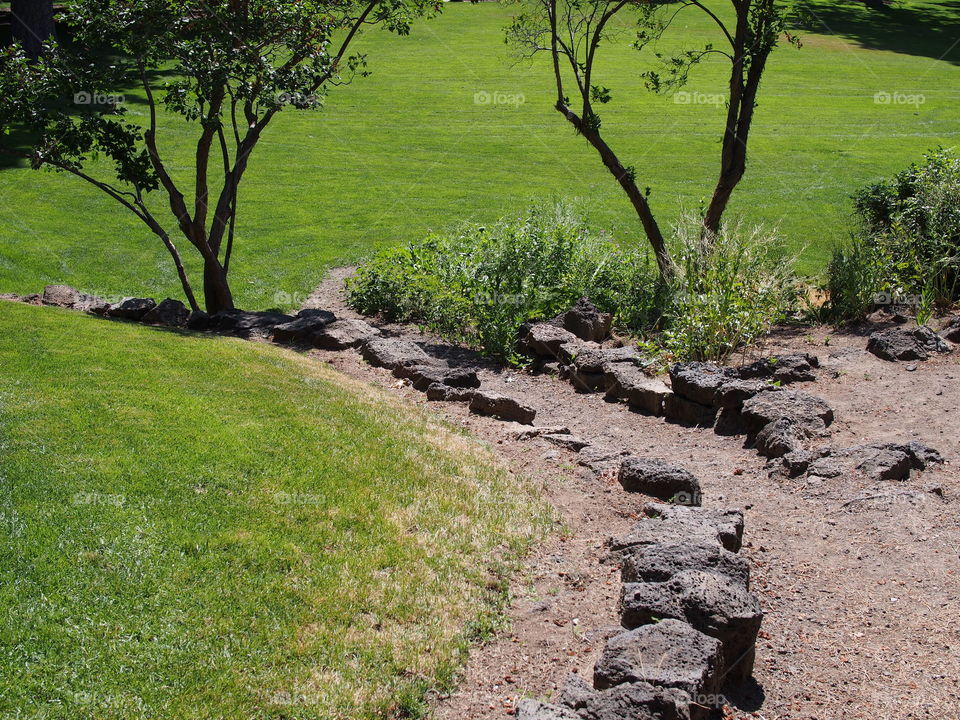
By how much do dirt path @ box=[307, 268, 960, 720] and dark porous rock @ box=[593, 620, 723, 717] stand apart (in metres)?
0.33

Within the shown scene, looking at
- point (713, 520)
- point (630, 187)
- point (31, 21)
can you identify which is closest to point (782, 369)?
point (713, 520)

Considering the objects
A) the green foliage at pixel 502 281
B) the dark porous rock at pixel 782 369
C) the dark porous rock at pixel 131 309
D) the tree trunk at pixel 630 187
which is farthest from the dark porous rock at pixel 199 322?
the dark porous rock at pixel 782 369

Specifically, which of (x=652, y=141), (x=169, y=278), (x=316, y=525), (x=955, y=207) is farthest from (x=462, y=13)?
(x=316, y=525)

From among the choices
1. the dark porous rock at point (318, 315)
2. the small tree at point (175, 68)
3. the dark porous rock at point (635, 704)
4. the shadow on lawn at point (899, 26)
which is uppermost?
the shadow on lawn at point (899, 26)

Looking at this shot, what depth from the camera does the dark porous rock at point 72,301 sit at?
44.4 feet

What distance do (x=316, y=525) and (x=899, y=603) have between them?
3.89 metres

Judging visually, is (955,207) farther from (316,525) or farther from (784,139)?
(784,139)

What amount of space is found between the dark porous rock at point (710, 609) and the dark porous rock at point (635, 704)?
658 millimetres

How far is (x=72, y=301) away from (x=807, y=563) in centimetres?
1073

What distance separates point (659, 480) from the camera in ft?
26.4

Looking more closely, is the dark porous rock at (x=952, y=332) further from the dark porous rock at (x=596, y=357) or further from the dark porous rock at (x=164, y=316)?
the dark porous rock at (x=164, y=316)

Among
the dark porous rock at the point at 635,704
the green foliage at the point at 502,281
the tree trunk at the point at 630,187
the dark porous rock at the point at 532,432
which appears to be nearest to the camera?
the dark porous rock at the point at 635,704

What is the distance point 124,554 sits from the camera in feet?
19.9

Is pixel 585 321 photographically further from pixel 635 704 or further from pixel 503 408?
pixel 635 704
